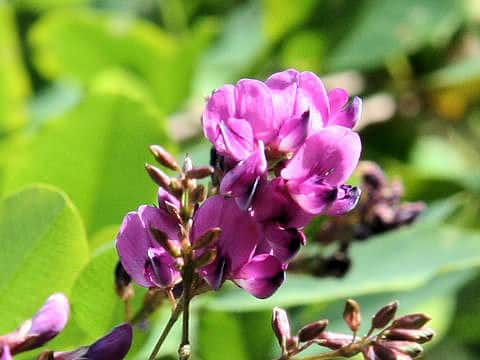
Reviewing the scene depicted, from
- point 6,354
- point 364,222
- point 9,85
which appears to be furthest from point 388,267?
point 9,85

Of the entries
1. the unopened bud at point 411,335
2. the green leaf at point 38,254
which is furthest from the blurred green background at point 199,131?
the unopened bud at point 411,335

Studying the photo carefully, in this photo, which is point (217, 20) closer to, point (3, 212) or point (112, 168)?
point (112, 168)

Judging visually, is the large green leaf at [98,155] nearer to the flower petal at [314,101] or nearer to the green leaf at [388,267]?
the green leaf at [388,267]

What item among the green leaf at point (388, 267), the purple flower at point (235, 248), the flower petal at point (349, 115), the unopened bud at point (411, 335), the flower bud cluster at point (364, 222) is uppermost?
the flower petal at point (349, 115)

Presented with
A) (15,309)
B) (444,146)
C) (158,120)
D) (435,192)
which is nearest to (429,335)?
(15,309)

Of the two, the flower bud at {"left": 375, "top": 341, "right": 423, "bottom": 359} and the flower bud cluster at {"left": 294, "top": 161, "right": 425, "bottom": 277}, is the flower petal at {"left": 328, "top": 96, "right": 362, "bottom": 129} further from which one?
the flower bud cluster at {"left": 294, "top": 161, "right": 425, "bottom": 277}

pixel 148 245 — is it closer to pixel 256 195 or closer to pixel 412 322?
pixel 256 195

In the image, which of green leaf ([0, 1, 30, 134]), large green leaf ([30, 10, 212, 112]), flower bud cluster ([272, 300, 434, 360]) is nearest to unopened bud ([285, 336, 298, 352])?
flower bud cluster ([272, 300, 434, 360])
